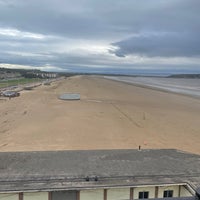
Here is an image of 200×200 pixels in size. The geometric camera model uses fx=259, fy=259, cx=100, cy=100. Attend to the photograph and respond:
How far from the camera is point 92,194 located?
27.5 ft

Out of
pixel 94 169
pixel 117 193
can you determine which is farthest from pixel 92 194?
pixel 94 169

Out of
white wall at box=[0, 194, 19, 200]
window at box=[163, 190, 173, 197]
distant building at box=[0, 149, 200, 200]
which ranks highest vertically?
distant building at box=[0, 149, 200, 200]

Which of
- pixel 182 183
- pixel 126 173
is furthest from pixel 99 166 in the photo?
pixel 182 183

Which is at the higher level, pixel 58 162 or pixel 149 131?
pixel 58 162

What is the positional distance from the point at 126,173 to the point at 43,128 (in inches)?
680

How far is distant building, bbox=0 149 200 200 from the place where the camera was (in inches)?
319

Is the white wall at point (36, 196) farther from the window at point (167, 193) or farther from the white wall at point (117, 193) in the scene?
the window at point (167, 193)

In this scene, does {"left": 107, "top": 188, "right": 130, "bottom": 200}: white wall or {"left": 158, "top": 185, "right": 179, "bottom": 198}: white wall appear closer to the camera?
{"left": 107, "top": 188, "right": 130, "bottom": 200}: white wall

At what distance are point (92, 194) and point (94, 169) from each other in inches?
50.3

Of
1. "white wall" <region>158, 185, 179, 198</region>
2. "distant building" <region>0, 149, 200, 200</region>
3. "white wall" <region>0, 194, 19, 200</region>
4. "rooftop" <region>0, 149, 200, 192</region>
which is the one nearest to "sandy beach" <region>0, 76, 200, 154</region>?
"rooftop" <region>0, 149, 200, 192</region>

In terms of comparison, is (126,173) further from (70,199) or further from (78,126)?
(78,126)

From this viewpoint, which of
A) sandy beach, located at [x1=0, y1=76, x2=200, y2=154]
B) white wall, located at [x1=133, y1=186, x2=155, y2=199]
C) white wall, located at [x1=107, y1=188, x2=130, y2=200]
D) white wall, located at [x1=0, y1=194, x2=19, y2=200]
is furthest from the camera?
sandy beach, located at [x1=0, y1=76, x2=200, y2=154]

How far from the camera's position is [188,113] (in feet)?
119

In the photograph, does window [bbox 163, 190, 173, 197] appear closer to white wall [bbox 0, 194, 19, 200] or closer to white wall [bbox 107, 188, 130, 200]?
white wall [bbox 107, 188, 130, 200]
